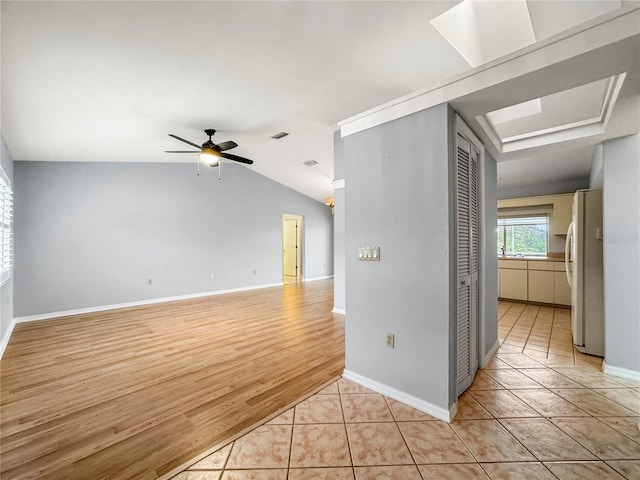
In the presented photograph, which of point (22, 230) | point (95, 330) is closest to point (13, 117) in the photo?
point (22, 230)

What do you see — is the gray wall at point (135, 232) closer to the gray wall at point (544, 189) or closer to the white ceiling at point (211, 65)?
the white ceiling at point (211, 65)

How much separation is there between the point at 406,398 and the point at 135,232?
18.5 feet

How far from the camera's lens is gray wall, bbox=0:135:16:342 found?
3.33 metres

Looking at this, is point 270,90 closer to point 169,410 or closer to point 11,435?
point 169,410

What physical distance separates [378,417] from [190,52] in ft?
10.6

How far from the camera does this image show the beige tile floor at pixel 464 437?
1443mm

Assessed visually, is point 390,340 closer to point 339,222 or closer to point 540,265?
point 339,222

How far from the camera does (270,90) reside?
3.08 metres

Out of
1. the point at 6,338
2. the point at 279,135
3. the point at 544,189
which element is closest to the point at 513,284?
the point at 544,189

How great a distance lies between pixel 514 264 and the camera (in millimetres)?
5281

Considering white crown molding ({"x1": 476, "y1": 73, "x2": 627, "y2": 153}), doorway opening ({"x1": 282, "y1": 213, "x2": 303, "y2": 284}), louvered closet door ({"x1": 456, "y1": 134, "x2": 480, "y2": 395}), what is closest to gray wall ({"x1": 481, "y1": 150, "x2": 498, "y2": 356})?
white crown molding ({"x1": 476, "y1": 73, "x2": 627, "y2": 153})

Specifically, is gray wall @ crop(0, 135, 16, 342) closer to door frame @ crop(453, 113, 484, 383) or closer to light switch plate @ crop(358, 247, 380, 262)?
light switch plate @ crop(358, 247, 380, 262)

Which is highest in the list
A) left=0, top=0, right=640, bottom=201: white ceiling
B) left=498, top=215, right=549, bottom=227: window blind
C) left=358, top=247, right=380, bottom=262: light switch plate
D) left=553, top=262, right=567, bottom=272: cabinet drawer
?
left=0, top=0, right=640, bottom=201: white ceiling

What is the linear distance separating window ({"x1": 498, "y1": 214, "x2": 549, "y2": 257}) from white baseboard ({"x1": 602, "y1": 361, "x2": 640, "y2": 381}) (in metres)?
3.78
